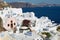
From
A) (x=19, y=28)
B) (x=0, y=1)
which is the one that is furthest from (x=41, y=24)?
(x=0, y=1)

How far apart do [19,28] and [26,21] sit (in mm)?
1964

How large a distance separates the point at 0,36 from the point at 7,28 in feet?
13.4

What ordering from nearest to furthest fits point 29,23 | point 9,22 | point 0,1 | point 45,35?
point 45,35 < point 9,22 < point 29,23 < point 0,1

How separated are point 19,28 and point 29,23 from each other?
147cm

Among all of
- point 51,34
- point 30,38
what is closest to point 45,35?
point 51,34

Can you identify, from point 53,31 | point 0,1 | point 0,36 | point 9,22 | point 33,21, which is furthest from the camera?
point 0,1

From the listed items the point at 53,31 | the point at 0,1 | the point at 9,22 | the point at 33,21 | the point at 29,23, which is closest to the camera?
the point at 53,31

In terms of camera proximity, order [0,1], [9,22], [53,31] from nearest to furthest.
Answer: [53,31] → [9,22] → [0,1]

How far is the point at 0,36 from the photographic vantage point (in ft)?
38.0

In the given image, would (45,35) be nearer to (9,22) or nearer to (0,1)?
(9,22)

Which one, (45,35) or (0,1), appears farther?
(0,1)

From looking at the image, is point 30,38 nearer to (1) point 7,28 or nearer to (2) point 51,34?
(2) point 51,34

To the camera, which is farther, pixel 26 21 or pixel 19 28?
pixel 26 21

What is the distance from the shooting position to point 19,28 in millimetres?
15758
